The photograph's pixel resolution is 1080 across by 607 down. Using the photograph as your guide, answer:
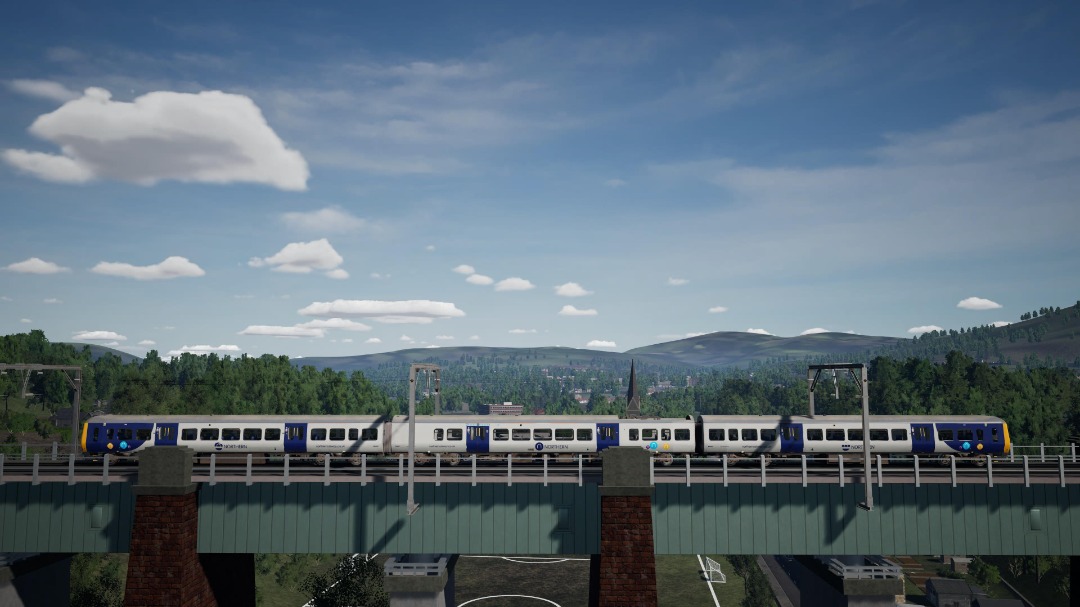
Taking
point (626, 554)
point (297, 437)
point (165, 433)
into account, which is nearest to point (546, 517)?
point (626, 554)

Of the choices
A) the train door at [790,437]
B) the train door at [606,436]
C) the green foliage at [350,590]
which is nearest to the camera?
the train door at [790,437]

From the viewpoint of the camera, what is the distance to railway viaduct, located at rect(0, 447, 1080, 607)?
25656mm

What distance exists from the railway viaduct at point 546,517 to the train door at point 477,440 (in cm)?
Answer: 1277

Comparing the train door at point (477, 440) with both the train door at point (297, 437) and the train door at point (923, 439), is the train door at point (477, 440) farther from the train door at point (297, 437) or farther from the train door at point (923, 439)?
the train door at point (923, 439)

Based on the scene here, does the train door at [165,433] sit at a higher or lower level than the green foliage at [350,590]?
higher

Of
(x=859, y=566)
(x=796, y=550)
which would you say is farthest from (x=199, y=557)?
(x=859, y=566)

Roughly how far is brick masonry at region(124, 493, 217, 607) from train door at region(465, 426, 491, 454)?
16436mm

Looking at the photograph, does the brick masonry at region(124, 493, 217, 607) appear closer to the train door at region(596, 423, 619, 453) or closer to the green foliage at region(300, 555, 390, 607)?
the train door at region(596, 423, 619, 453)

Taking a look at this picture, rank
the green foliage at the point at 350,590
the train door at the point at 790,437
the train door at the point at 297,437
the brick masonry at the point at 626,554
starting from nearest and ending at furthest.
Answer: the brick masonry at the point at 626,554 → the train door at the point at 790,437 → the train door at the point at 297,437 → the green foliage at the point at 350,590

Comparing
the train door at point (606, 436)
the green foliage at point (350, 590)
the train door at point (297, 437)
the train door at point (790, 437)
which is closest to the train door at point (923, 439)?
the train door at point (790, 437)

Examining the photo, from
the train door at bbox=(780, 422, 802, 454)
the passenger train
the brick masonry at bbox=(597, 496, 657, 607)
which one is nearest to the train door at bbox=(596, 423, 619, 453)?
the passenger train

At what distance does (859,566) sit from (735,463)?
9807mm

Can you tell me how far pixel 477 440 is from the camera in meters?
39.2

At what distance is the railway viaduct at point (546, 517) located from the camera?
2566 centimetres
